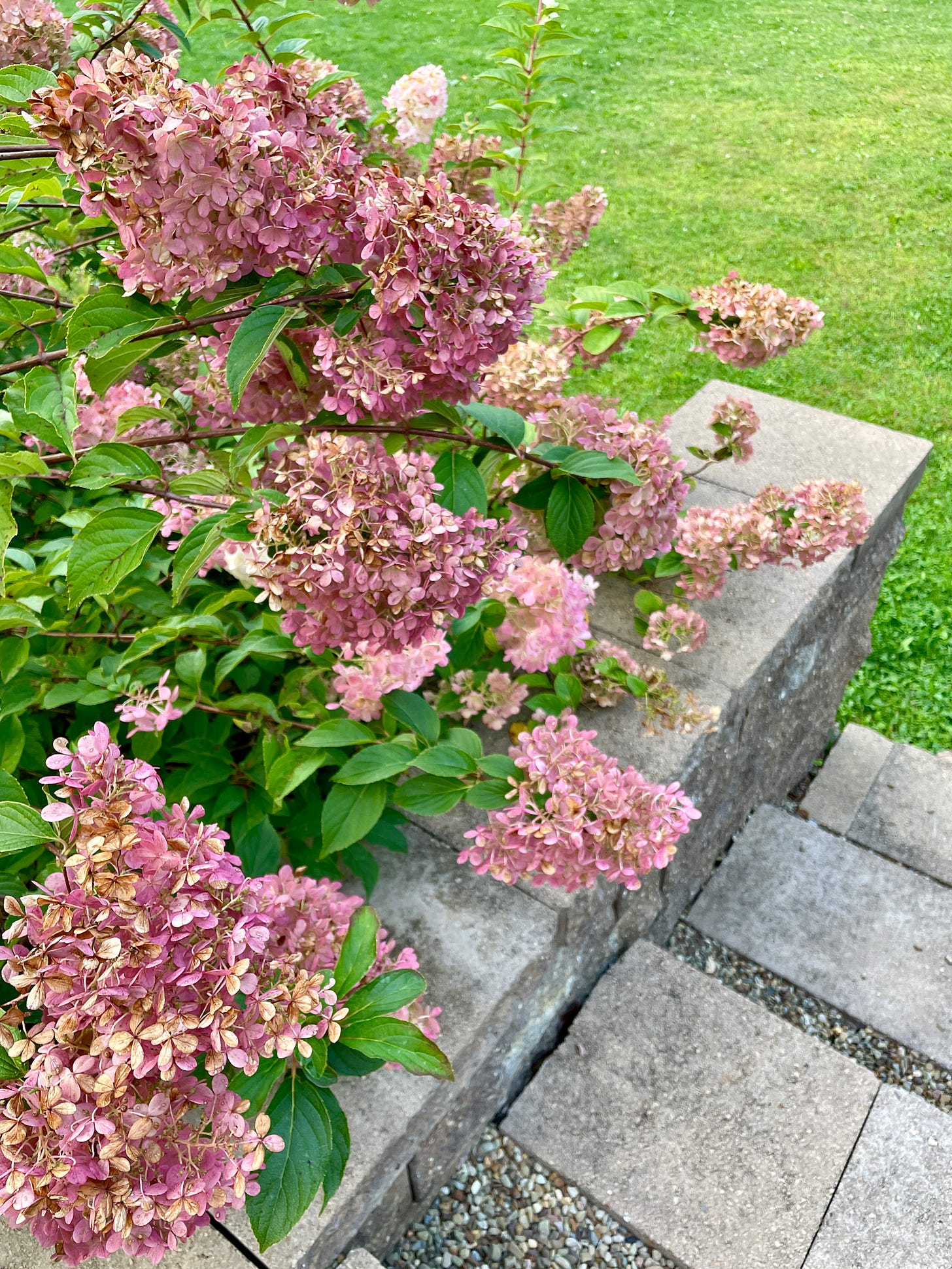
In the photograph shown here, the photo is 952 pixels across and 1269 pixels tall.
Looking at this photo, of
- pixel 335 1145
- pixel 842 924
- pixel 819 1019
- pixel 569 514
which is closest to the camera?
pixel 335 1145

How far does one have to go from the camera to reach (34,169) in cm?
105

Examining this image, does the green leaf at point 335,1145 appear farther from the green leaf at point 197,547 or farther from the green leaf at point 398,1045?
the green leaf at point 197,547

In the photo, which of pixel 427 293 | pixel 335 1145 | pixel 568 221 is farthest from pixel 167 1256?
pixel 568 221

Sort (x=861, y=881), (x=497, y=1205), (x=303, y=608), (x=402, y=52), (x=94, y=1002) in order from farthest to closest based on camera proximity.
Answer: (x=402, y=52) < (x=861, y=881) < (x=497, y=1205) < (x=303, y=608) < (x=94, y=1002)

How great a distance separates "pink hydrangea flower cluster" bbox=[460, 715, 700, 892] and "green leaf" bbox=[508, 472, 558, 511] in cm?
33

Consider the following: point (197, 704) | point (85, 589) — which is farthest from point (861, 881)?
point (85, 589)

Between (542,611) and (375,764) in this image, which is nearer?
(375,764)

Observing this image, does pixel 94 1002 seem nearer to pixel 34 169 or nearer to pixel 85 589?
pixel 85 589

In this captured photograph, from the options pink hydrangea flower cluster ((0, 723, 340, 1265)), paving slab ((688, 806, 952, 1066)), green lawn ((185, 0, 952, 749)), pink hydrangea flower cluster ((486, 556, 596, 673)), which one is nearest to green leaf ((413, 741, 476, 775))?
pink hydrangea flower cluster ((486, 556, 596, 673))

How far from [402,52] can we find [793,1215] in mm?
8923

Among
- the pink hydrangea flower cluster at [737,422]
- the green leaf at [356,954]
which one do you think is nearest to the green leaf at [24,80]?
the green leaf at [356,954]

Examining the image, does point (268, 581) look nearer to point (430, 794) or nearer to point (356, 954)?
point (356, 954)

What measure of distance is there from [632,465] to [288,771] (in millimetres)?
726

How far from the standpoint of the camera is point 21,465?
111cm
